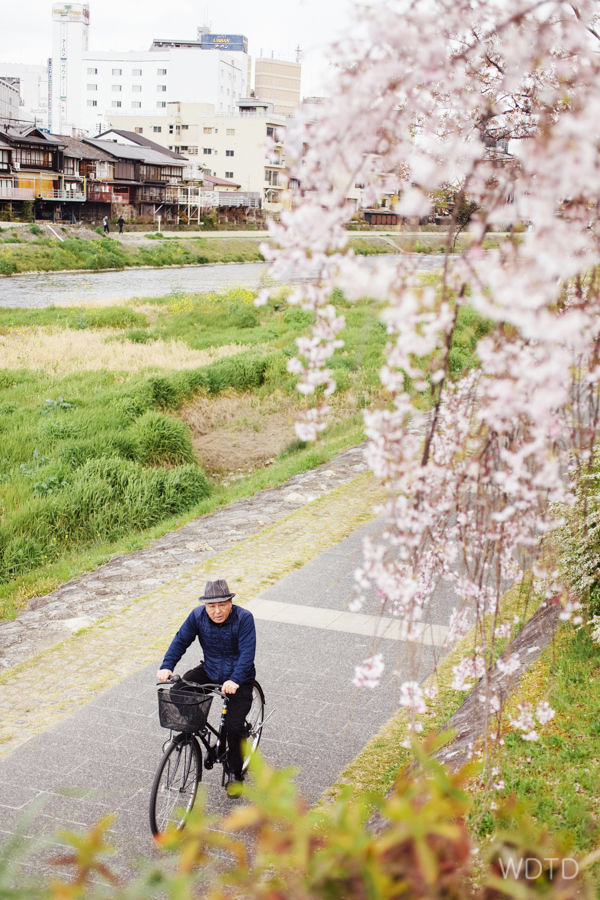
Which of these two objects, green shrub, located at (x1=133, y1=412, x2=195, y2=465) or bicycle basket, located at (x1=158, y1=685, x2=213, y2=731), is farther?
green shrub, located at (x1=133, y1=412, x2=195, y2=465)

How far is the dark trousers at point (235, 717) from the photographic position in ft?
19.5

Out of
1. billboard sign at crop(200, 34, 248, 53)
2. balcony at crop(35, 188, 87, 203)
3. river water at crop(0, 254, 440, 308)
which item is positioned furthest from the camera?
billboard sign at crop(200, 34, 248, 53)

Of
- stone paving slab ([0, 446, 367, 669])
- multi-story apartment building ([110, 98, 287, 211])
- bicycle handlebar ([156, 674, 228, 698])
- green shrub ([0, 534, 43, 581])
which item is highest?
multi-story apartment building ([110, 98, 287, 211])

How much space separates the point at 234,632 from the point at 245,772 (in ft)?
3.87

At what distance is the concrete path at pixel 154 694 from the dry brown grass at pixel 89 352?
1257 cm

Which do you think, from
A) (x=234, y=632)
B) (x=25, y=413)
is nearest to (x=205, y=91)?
(x=25, y=413)

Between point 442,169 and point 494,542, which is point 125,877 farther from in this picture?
point 442,169

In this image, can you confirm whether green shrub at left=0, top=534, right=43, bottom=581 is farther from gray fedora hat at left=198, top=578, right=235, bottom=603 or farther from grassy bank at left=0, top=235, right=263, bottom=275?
grassy bank at left=0, top=235, right=263, bottom=275

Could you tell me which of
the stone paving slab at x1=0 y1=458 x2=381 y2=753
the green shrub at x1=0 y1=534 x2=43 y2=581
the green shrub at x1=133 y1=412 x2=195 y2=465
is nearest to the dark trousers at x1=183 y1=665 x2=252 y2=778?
the stone paving slab at x1=0 y1=458 x2=381 y2=753

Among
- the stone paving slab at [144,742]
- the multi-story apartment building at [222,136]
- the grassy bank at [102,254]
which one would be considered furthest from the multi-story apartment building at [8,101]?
the stone paving slab at [144,742]

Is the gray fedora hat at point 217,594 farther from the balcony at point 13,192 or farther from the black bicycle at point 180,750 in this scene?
the balcony at point 13,192

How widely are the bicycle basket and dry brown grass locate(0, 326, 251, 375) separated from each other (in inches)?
666

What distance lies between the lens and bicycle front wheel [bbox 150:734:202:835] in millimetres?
5383

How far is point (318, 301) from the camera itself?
3.41m
